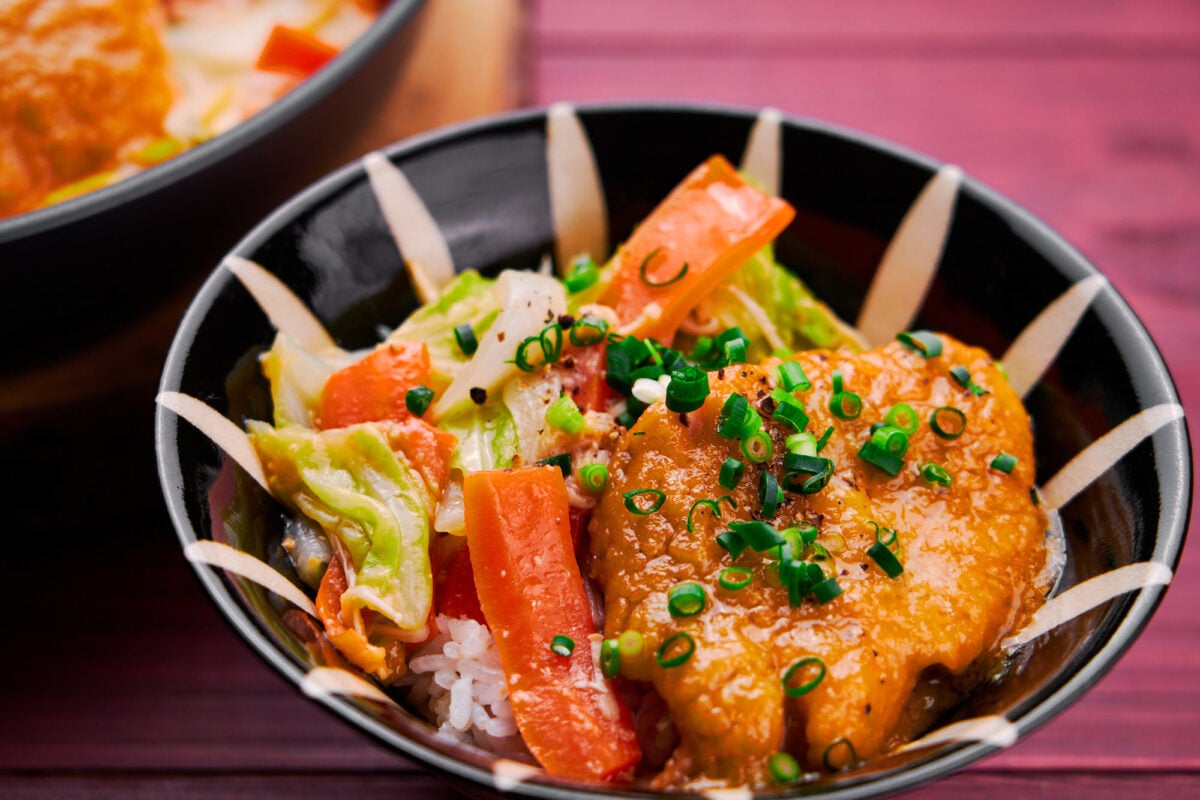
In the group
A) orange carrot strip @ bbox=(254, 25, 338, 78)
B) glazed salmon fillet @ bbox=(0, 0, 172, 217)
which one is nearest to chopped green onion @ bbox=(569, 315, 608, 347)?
glazed salmon fillet @ bbox=(0, 0, 172, 217)

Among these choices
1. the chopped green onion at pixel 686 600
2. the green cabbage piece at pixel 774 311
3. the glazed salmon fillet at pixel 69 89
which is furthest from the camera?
the glazed salmon fillet at pixel 69 89

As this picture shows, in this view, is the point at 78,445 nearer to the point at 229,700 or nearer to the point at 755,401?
the point at 229,700

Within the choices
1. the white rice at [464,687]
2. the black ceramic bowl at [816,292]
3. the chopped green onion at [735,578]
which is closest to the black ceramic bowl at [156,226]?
the black ceramic bowl at [816,292]

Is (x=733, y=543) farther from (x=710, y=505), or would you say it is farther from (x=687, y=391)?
(x=687, y=391)

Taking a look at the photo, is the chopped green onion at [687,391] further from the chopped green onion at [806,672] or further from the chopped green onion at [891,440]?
the chopped green onion at [806,672]

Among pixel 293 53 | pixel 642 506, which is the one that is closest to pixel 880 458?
pixel 642 506

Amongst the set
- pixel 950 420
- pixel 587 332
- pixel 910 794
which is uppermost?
pixel 587 332

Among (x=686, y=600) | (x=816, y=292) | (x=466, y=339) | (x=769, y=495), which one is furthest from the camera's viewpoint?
(x=816, y=292)
